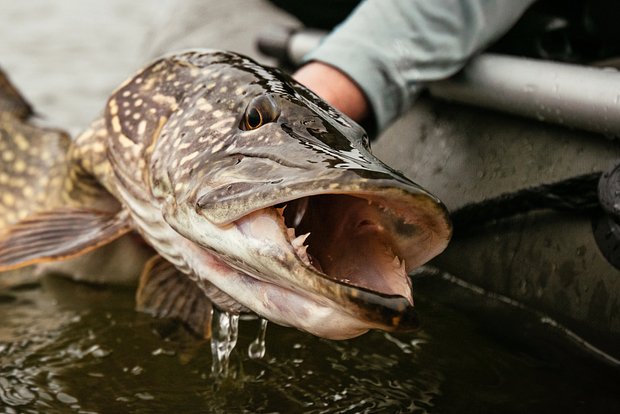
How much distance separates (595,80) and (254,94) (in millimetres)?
721

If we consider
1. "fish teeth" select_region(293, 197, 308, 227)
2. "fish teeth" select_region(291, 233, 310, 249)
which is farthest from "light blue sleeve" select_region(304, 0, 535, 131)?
"fish teeth" select_region(291, 233, 310, 249)

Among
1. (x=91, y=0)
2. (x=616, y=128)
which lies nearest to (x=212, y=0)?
(x=616, y=128)

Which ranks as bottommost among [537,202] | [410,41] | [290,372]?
[290,372]

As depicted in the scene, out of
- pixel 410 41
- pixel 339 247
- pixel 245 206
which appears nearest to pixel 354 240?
pixel 339 247

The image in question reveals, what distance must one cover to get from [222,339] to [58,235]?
475 millimetres

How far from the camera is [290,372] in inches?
74.4

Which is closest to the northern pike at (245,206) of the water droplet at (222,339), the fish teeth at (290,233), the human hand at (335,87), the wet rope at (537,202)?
the fish teeth at (290,233)

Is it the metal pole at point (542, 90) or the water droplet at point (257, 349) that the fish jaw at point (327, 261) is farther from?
the metal pole at point (542, 90)

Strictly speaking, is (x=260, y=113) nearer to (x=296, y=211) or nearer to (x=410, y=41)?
(x=296, y=211)

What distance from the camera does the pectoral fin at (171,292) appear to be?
199 centimetres

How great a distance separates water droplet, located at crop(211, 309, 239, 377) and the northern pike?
106 mm

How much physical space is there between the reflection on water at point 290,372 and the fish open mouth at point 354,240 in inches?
19.9

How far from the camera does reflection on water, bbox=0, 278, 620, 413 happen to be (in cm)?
177

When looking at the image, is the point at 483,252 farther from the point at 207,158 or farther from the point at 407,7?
the point at 207,158
